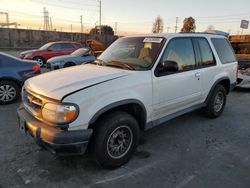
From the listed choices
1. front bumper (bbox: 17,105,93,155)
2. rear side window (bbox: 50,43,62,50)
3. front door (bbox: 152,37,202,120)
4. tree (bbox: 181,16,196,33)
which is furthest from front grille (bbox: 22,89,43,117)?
tree (bbox: 181,16,196,33)

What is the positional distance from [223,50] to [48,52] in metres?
11.4

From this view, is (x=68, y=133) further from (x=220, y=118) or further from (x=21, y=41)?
(x=21, y=41)

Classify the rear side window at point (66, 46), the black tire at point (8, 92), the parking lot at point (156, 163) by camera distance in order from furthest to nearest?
the rear side window at point (66, 46) → the black tire at point (8, 92) → the parking lot at point (156, 163)

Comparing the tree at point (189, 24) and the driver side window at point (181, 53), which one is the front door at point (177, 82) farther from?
the tree at point (189, 24)

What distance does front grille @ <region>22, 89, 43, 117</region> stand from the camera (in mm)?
2859

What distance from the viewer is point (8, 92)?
5.88 metres

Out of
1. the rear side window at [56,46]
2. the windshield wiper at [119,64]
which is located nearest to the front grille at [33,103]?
the windshield wiper at [119,64]

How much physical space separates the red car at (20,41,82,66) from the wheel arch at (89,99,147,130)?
37.7ft

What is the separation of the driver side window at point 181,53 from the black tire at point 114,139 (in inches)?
47.4

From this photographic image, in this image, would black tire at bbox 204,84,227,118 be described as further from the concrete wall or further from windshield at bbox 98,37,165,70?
the concrete wall

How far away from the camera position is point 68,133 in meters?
2.57

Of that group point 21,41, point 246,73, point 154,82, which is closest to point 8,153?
point 154,82

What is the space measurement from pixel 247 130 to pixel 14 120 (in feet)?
15.7

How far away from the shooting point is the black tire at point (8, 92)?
581 centimetres
